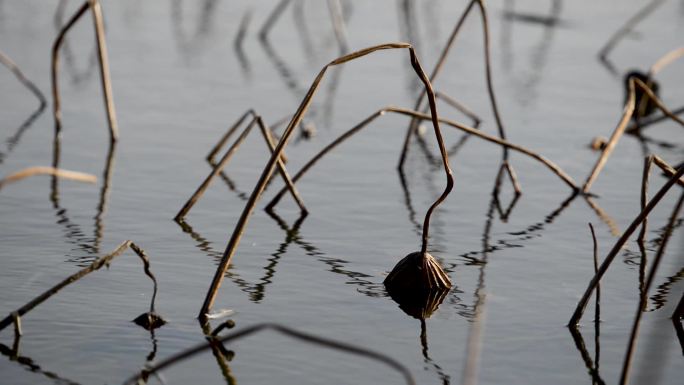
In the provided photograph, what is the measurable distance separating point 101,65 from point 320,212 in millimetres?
1442

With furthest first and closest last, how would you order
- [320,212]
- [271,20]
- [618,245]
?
[271,20] → [320,212] → [618,245]

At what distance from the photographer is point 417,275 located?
406 cm

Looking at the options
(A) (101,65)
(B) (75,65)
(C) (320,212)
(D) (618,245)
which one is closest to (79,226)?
(C) (320,212)

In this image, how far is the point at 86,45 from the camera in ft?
28.0

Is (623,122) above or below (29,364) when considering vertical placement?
above

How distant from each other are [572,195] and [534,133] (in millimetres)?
1210

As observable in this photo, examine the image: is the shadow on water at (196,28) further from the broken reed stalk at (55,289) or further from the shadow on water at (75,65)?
the broken reed stalk at (55,289)

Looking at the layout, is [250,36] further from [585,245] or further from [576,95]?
[585,245]

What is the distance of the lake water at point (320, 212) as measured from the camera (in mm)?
3516

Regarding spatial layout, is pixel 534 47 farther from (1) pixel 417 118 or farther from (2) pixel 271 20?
(1) pixel 417 118

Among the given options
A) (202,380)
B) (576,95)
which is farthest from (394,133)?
(202,380)

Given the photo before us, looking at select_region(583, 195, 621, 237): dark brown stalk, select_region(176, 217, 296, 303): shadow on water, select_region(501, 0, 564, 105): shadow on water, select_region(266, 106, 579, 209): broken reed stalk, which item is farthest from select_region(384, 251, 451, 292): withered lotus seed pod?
select_region(501, 0, 564, 105): shadow on water

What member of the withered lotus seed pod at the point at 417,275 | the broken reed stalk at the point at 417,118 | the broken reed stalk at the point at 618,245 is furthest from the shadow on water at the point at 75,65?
the broken reed stalk at the point at 618,245

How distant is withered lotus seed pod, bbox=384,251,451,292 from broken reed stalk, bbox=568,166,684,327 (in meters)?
0.54
